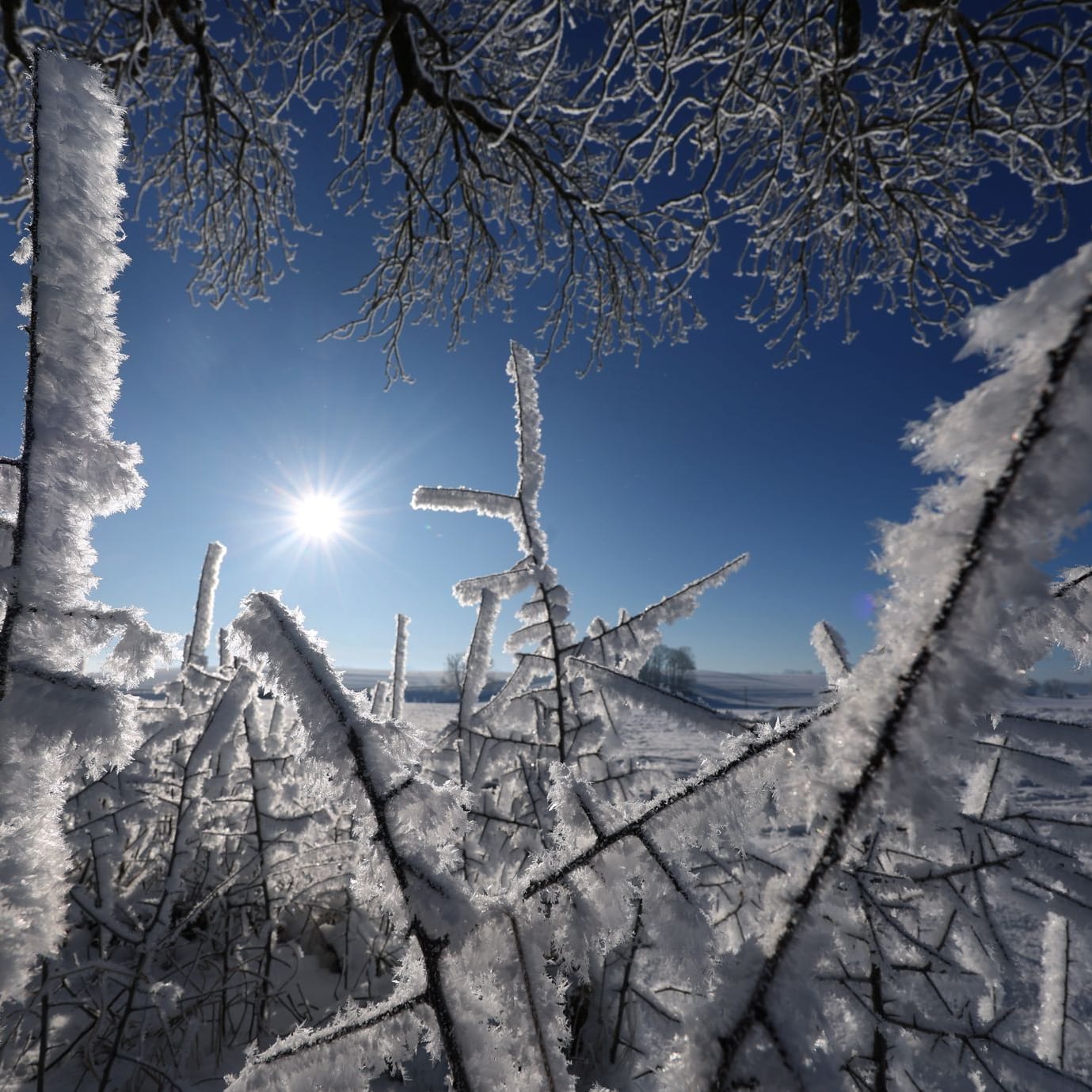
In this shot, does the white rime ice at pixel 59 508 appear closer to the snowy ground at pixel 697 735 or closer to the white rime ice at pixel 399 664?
the snowy ground at pixel 697 735

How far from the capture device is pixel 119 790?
7.63 feet

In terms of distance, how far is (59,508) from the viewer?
29.8 inches

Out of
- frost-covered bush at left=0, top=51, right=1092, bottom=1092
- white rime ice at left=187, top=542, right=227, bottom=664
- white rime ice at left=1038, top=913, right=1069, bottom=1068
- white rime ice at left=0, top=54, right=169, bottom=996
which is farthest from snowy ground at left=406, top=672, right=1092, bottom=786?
white rime ice at left=187, top=542, right=227, bottom=664

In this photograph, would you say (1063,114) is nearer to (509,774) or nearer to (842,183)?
(842,183)

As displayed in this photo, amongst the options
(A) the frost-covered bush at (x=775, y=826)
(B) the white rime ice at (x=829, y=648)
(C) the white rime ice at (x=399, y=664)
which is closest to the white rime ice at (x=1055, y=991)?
(A) the frost-covered bush at (x=775, y=826)

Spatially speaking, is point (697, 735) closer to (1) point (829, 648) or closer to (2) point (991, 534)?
(1) point (829, 648)

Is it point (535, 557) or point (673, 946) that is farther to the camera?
point (535, 557)

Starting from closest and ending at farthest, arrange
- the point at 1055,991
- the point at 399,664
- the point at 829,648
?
the point at 1055,991
the point at 829,648
the point at 399,664

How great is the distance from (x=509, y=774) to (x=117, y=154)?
228cm

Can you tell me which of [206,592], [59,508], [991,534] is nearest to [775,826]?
[991,534]

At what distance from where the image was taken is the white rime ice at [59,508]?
2.10 ft

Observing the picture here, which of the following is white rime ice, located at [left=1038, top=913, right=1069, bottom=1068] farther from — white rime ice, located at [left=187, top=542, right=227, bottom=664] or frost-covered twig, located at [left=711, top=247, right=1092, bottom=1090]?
white rime ice, located at [left=187, top=542, right=227, bottom=664]

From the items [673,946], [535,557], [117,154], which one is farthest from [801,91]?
[673,946]

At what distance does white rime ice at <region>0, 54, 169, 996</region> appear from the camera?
25.3 inches
